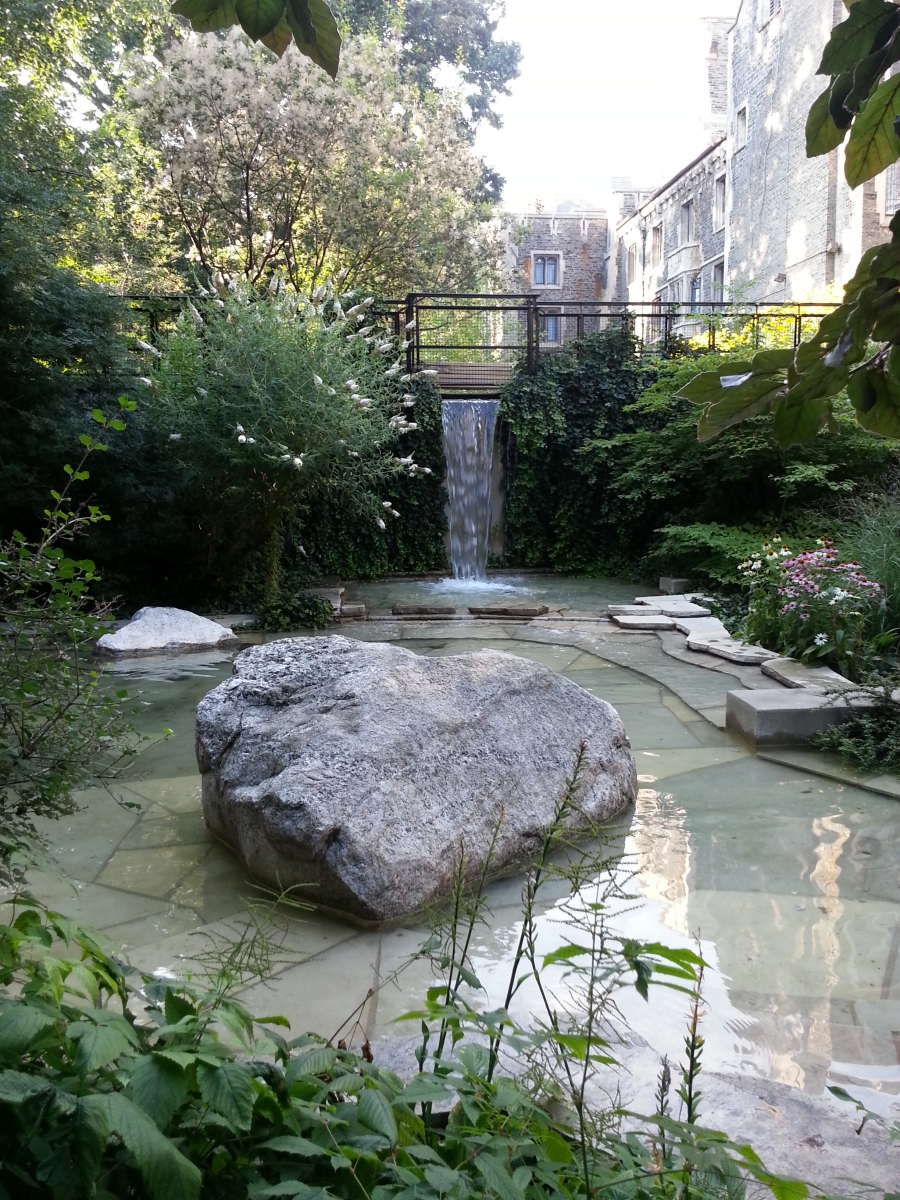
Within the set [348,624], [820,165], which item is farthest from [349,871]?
[820,165]

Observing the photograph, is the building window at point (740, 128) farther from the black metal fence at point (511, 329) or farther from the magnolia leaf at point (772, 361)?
the magnolia leaf at point (772, 361)

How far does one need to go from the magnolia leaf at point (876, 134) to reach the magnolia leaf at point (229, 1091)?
1.40 metres

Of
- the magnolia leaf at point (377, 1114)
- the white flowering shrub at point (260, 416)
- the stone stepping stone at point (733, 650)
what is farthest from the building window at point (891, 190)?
the magnolia leaf at point (377, 1114)

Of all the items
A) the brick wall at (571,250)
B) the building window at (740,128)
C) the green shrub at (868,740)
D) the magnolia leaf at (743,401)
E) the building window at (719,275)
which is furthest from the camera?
the brick wall at (571,250)

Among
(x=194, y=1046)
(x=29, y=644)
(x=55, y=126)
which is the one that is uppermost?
(x=55, y=126)

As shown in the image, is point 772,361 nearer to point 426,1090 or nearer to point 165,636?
point 426,1090

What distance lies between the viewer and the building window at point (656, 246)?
3209 cm

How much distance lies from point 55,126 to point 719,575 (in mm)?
13849

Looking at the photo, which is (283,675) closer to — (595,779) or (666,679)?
(595,779)

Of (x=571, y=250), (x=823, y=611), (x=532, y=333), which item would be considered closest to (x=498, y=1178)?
(x=823, y=611)

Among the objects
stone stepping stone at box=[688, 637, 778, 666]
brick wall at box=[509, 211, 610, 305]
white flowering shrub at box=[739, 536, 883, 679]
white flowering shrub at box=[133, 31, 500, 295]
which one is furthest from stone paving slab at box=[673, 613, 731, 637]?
brick wall at box=[509, 211, 610, 305]

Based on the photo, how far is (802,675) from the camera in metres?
5.64

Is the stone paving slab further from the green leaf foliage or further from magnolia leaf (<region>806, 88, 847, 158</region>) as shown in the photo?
the green leaf foliage

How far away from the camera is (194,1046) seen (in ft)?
3.85
